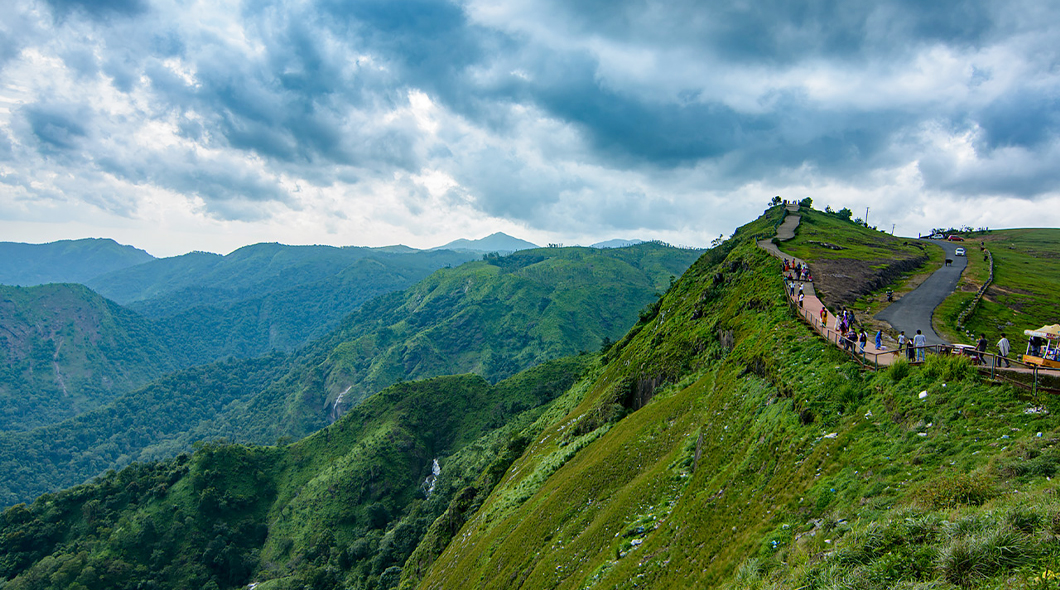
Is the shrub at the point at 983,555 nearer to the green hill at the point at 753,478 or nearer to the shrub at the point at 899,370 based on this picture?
the green hill at the point at 753,478

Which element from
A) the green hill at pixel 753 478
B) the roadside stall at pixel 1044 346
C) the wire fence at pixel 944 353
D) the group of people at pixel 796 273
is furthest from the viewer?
the group of people at pixel 796 273

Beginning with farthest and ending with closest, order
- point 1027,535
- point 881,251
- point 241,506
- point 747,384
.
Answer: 1. point 241,506
2. point 881,251
3. point 747,384
4. point 1027,535

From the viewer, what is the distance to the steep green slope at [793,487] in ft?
34.5

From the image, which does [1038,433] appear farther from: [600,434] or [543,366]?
[543,366]

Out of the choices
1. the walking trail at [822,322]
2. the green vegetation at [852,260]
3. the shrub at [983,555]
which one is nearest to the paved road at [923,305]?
the green vegetation at [852,260]

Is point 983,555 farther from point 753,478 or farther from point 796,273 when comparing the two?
point 796,273

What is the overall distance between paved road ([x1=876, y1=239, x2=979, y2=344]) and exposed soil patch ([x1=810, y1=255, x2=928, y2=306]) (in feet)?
10.2

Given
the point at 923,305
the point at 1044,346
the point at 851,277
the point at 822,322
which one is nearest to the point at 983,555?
the point at 822,322

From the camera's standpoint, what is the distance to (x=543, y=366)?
150 metres

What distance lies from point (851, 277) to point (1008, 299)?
1650cm

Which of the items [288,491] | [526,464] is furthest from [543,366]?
[526,464]

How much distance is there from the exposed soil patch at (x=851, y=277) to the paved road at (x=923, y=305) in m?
3.11

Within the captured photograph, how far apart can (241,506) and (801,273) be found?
12938 cm

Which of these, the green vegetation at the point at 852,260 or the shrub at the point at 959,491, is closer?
the shrub at the point at 959,491
